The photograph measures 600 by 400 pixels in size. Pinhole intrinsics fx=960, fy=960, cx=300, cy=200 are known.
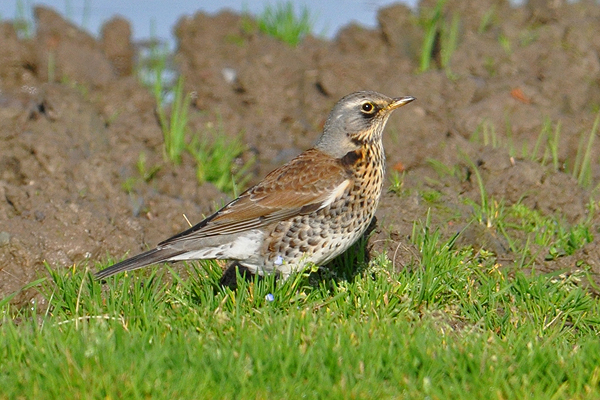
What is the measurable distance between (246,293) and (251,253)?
1.38 ft

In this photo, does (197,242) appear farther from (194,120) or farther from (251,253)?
(194,120)

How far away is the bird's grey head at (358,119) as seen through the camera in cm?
640

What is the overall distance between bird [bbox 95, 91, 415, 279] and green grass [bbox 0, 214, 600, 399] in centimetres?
22

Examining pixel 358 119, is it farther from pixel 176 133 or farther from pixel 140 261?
pixel 176 133

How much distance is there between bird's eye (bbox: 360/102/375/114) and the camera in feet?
21.0

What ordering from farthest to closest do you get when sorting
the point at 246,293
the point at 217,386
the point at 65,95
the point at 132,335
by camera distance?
the point at 65,95 < the point at 246,293 < the point at 132,335 < the point at 217,386

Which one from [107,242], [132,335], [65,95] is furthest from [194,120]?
[132,335]

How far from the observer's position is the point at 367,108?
6414 millimetres

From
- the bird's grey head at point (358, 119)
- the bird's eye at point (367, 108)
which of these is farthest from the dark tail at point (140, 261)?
the bird's eye at point (367, 108)

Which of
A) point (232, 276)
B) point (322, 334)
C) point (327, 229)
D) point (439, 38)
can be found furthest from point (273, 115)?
point (322, 334)

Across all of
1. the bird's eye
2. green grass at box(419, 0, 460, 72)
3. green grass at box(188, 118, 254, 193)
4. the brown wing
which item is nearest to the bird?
the brown wing

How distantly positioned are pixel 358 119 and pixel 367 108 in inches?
3.8

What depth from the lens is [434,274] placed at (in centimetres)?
618

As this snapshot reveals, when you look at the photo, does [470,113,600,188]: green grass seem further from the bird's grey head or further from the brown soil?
the bird's grey head
